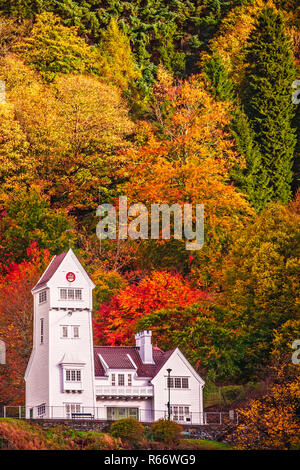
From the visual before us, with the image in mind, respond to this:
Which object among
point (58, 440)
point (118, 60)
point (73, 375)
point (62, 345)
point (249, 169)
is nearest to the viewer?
point (58, 440)

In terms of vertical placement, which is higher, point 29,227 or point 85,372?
point 29,227

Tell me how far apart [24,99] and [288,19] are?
1670 inches

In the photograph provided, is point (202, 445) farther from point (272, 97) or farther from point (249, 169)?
point (272, 97)

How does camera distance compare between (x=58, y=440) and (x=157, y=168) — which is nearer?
(x=58, y=440)

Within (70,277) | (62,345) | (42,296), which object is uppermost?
(70,277)

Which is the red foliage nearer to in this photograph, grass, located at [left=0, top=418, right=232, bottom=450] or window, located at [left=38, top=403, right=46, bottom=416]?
window, located at [left=38, top=403, right=46, bottom=416]

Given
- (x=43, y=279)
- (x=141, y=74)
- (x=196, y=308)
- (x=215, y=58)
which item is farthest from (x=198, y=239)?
(x=141, y=74)

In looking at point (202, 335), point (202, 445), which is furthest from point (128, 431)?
point (202, 335)

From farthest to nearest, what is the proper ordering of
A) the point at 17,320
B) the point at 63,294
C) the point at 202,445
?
the point at 17,320 → the point at 63,294 → the point at 202,445

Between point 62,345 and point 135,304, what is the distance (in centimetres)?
1325

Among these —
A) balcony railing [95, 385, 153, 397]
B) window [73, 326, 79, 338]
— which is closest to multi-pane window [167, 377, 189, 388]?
balcony railing [95, 385, 153, 397]

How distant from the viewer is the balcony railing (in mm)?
100000

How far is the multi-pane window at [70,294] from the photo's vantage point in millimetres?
102000

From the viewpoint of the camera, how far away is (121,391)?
100188 millimetres
